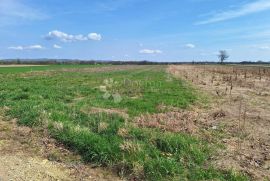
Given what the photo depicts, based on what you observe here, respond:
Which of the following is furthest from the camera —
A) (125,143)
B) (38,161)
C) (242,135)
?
(242,135)

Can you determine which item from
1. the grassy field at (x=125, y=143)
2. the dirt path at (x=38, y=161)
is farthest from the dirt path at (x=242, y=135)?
the dirt path at (x=38, y=161)

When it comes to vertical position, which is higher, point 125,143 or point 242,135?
point 125,143

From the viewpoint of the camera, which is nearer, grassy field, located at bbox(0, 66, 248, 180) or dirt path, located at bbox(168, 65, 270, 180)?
grassy field, located at bbox(0, 66, 248, 180)

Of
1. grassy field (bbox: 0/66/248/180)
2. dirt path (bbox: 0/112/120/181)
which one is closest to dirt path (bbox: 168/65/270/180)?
grassy field (bbox: 0/66/248/180)

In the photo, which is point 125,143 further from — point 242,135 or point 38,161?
point 242,135

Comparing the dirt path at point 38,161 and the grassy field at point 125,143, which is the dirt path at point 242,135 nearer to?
the grassy field at point 125,143

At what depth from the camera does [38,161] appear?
8.78 m

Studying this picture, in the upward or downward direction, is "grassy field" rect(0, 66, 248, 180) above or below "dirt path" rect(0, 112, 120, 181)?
above

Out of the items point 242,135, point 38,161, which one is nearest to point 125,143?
point 38,161

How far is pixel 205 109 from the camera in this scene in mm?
16062

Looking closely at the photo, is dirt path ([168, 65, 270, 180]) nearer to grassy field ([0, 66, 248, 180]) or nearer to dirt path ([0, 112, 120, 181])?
grassy field ([0, 66, 248, 180])

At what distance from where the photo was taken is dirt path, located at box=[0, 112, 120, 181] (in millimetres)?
7883

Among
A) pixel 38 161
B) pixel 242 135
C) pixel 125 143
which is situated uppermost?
pixel 125 143

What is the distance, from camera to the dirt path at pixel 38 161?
7.88 meters
